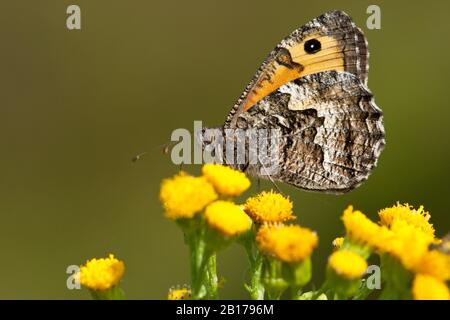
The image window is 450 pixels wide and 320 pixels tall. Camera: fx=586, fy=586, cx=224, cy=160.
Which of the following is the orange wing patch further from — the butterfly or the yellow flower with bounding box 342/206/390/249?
the yellow flower with bounding box 342/206/390/249

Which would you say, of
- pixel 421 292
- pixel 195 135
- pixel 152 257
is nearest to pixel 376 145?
pixel 195 135

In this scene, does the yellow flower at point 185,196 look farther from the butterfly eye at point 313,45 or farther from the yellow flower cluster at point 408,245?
the butterfly eye at point 313,45

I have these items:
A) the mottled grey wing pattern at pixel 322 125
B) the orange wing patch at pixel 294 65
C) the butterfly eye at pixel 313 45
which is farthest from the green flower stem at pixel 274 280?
the butterfly eye at pixel 313 45

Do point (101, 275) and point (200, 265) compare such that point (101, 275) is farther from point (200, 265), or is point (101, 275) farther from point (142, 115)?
point (142, 115)

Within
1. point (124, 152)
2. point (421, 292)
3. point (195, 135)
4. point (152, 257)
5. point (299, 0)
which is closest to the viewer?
point (421, 292)

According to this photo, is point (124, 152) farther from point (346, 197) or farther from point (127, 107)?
point (346, 197)
